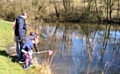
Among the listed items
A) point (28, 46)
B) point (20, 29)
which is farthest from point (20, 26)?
point (28, 46)

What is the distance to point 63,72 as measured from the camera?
1472 cm

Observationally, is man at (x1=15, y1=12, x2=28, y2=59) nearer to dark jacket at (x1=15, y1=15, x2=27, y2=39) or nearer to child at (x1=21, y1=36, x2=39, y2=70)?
dark jacket at (x1=15, y1=15, x2=27, y2=39)

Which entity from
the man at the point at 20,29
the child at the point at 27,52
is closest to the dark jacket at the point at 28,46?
the child at the point at 27,52

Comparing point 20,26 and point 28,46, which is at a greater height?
point 20,26

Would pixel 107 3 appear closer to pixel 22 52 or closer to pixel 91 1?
pixel 91 1

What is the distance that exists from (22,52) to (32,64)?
2.19ft

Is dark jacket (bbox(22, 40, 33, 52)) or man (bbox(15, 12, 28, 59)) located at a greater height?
man (bbox(15, 12, 28, 59))

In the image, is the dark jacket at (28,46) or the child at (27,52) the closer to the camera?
the child at (27,52)

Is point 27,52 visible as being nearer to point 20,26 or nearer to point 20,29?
point 20,29

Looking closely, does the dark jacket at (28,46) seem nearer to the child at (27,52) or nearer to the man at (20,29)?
the child at (27,52)

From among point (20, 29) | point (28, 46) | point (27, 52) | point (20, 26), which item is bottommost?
point (27, 52)

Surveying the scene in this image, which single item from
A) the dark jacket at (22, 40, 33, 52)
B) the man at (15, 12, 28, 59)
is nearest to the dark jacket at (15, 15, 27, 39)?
the man at (15, 12, 28, 59)

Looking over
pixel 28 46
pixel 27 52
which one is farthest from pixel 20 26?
pixel 27 52

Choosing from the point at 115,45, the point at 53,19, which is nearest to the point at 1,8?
the point at 53,19
